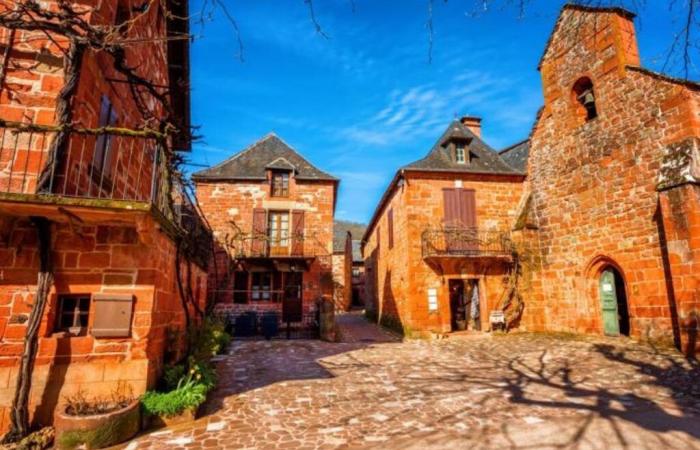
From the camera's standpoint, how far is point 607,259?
1041 centimetres

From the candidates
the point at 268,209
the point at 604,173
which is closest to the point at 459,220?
the point at 604,173

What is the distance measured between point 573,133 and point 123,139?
12265 millimetres

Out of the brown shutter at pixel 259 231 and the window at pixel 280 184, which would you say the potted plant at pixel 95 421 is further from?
the window at pixel 280 184

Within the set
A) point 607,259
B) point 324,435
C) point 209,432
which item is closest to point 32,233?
point 209,432

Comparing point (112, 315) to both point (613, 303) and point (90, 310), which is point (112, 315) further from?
point (613, 303)

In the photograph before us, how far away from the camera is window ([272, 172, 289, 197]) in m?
15.8

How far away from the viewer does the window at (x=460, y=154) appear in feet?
47.5

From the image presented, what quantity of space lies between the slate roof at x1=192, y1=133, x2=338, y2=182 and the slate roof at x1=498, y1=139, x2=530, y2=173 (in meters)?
7.65

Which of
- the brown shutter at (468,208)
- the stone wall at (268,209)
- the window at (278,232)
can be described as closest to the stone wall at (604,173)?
the brown shutter at (468,208)

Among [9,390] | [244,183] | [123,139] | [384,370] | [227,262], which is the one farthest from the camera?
[244,183]

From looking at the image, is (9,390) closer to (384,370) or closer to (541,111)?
(384,370)

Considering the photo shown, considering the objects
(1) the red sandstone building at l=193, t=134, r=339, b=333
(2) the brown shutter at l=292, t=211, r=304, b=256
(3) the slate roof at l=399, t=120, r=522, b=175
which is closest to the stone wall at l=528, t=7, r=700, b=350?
(3) the slate roof at l=399, t=120, r=522, b=175

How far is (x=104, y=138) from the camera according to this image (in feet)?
19.8

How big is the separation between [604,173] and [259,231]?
1198 centimetres
